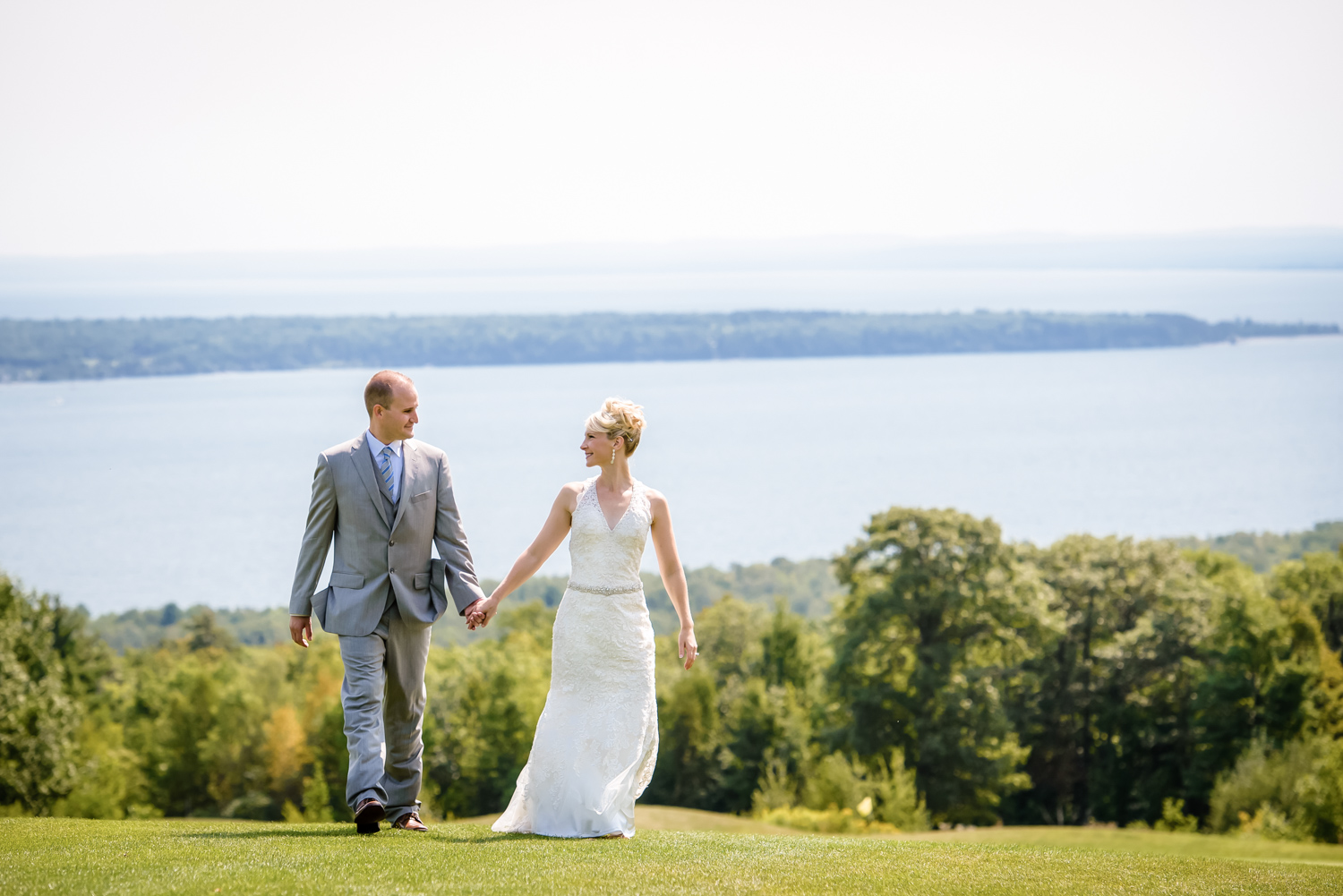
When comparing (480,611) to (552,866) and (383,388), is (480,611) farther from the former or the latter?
(552,866)

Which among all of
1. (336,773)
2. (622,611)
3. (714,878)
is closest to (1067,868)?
(714,878)

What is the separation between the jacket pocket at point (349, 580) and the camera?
7137 millimetres

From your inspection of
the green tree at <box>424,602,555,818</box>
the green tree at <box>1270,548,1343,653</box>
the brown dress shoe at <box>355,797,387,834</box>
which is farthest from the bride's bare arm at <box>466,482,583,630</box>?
the green tree at <box>1270,548,1343,653</box>

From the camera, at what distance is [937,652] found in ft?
119

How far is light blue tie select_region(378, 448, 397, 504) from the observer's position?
7.24 metres

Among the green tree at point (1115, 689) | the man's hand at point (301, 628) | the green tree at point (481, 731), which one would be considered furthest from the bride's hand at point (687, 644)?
the green tree at point (481, 731)

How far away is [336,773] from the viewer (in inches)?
1860

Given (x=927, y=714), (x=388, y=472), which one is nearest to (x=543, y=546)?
(x=388, y=472)

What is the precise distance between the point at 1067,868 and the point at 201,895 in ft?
15.6

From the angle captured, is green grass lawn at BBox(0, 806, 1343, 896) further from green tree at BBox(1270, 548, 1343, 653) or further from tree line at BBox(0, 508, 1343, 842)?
green tree at BBox(1270, 548, 1343, 653)

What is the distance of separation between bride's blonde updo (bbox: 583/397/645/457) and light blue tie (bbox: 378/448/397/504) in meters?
1.26

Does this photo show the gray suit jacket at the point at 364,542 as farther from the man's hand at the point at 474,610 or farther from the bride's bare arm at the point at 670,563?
the bride's bare arm at the point at 670,563

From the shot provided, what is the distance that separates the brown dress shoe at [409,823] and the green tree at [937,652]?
30040 millimetres

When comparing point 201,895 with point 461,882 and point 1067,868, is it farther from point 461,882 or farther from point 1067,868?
point 1067,868
